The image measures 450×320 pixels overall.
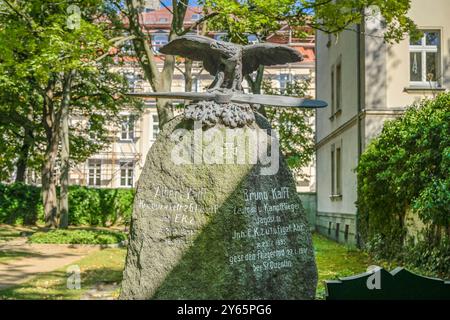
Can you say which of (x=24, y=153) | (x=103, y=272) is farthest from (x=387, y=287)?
(x=24, y=153)

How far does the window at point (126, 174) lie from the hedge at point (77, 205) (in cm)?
1287

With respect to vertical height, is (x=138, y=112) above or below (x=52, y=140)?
above

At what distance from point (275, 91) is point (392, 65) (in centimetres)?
1507

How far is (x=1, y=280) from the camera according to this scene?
10250 millimetres

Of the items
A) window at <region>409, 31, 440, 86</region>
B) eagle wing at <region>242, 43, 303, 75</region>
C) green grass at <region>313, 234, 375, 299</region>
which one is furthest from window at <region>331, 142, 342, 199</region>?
eagle wing at <region>242, 43, 303, 75</region>

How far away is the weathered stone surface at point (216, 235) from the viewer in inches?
207

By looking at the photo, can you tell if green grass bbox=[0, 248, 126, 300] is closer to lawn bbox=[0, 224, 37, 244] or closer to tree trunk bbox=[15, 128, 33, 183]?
lawn bbox=[0, 224, 37, 244]

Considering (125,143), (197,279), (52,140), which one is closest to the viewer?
(197,279)

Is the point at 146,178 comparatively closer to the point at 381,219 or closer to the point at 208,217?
the point at 208,217

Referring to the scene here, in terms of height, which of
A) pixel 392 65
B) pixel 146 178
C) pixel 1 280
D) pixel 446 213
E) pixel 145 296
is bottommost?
pixel 1 280

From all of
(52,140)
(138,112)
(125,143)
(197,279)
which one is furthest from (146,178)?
(125,143)

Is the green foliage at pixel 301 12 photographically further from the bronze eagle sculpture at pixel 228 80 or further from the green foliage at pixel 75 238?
the green foliage at pixel 75 238
